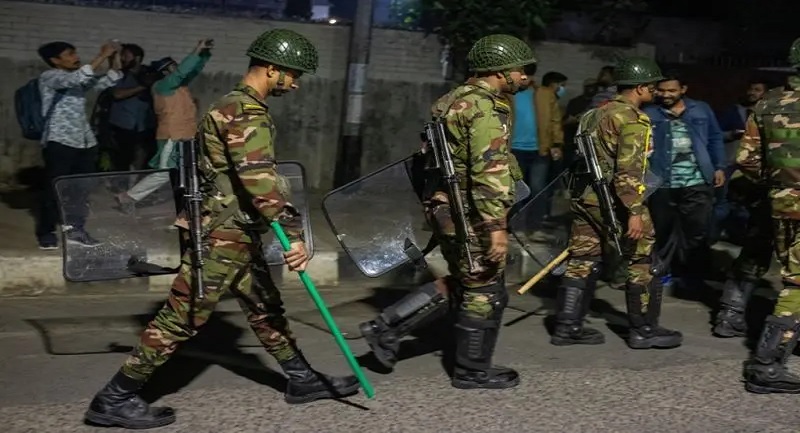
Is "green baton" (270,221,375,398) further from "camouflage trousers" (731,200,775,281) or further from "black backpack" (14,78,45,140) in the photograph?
"black backpack" (14,78,45,140)

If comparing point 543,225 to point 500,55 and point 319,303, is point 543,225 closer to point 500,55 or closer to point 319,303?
Result: point 500,55

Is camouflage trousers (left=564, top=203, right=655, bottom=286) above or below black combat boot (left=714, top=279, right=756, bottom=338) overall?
above

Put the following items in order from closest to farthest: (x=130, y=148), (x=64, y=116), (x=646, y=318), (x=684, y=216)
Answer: (x=646, y=318), (x=64, y=116), (x=684, y=216), (x=130, y=148)

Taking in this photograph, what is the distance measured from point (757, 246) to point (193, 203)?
357cm

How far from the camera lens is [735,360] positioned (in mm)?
5555

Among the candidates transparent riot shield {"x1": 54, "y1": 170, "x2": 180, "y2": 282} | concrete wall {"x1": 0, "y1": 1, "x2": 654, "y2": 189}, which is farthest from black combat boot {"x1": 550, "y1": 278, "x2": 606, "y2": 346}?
concrete wall {"x1": 0, "y1": 1, "x2": 654, "y2": 189}

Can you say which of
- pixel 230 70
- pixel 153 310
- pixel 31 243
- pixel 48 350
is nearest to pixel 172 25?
pixel 230 70

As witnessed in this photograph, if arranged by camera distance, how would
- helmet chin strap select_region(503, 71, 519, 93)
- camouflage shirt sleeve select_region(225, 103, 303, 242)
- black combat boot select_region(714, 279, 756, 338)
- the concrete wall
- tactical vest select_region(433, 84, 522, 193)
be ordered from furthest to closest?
the concrete wall, black combat boot select_region(714, 279, 756, 338), helmet chin strap select_region(503, 71, 519, 93), tactical vest select_region(433, 84, 522, 193), camouflage shirt sleeve select_region(225, 103, 303, 242)

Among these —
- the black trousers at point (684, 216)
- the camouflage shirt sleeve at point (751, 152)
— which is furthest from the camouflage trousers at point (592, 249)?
the black trousers at point (684, 216)

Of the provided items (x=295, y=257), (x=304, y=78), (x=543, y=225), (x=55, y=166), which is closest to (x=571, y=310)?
(x=543, y=225)

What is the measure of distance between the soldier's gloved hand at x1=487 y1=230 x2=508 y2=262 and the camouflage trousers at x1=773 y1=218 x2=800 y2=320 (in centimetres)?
162

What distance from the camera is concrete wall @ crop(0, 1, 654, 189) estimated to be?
28.7 feet

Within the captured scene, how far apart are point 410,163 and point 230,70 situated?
4661mm

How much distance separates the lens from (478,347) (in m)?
4.82
